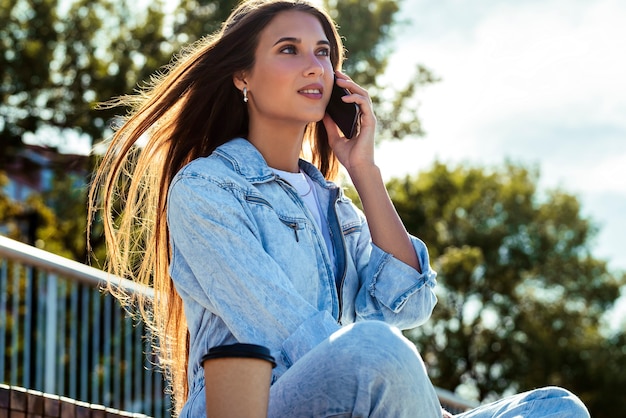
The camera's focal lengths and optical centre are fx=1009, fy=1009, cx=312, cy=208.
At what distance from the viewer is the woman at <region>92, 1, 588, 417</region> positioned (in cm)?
288

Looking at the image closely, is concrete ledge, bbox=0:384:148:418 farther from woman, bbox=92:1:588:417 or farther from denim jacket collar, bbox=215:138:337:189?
denim jacket collar, bbox=215:138:337:189

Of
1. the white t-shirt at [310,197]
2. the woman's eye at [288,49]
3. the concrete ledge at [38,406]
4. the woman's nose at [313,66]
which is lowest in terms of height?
the concrete ledge at [38,406]

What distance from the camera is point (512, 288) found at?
34.7 m

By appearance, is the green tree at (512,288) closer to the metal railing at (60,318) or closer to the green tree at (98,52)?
the green tree at (98,52)

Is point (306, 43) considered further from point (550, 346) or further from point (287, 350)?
point (550, 346)

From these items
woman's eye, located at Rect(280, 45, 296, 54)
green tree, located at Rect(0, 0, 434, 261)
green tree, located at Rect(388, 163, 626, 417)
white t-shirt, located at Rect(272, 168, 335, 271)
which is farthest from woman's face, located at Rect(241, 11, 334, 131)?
green tree, located at Rect(388, 163, 626, 417)

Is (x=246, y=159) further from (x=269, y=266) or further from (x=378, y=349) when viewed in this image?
(x=378, y=349)

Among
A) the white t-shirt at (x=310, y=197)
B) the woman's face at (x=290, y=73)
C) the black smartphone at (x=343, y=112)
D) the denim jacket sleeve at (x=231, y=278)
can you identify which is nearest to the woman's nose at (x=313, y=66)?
the woman's face at (x=290, y=73)

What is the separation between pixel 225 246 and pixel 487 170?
35.6m

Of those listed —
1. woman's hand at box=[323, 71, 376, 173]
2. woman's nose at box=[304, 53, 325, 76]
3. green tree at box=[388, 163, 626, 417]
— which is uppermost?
green tree at box=[388, 163, 626, 417]

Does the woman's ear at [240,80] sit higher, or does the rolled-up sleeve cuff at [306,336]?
the woman's ear at [240,80]

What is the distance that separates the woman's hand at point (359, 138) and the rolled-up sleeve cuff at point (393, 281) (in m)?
0.36

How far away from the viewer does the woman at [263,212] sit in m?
2.88

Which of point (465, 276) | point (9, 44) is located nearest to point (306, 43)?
point (9, 44)
